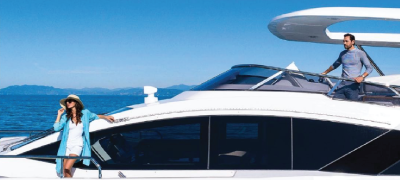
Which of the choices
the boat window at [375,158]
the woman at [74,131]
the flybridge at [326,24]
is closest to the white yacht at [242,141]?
the boat window at [375,158]

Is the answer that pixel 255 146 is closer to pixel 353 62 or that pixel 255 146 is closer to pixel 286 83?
pixel 286 83

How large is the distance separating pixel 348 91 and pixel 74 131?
3129mm

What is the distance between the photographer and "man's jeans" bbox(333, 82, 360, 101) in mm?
5223

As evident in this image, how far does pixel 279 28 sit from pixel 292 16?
0.70 m

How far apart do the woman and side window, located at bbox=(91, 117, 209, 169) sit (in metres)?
0.15

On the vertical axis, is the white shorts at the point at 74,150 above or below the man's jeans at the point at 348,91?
below

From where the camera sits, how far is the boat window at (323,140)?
4.75m

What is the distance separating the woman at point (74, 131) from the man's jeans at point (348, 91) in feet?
8.59

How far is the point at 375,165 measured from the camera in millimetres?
4699

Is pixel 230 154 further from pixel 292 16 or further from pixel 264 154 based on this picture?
pixel 292 16

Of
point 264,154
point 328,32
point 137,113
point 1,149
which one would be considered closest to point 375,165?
point 264,154

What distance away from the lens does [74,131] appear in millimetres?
4801

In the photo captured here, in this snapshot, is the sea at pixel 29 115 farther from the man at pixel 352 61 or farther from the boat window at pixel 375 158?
the man at pixel 352 61

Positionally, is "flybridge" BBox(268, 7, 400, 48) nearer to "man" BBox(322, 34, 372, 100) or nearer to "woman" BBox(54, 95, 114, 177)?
"man" BBox(322, 34, 372, 100)
